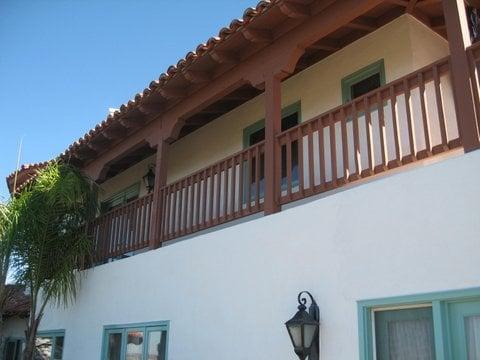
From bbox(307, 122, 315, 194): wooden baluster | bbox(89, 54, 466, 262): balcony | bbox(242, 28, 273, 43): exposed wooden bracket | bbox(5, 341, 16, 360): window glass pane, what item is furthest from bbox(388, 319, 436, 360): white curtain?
bbox(5, 341, 16, 360): window glass pane

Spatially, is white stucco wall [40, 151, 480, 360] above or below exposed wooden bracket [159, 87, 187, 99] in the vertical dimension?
below

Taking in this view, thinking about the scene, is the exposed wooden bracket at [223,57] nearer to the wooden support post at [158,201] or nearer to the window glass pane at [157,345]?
the wooden support post at [158,201]

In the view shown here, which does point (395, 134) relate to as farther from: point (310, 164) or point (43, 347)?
point (43, 347)

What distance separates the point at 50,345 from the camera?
10.9 metres

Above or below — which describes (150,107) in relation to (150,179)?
above

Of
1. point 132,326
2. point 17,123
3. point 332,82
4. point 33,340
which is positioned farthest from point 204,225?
point 17,123

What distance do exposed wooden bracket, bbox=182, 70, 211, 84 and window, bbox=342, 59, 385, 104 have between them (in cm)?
192

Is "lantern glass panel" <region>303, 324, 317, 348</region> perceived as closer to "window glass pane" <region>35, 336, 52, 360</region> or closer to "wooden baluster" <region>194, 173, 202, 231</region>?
"wooden baluster" <region>194, 173, 202, 231</region>

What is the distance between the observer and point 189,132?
439 inches

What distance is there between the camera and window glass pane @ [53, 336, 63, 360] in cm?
1034

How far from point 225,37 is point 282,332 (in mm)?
3648

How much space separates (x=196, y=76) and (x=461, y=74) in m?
4.06

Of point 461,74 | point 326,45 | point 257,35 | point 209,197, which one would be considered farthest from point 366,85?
point 461,74

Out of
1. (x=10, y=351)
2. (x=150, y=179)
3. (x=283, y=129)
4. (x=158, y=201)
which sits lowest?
(x=10, y=351)
